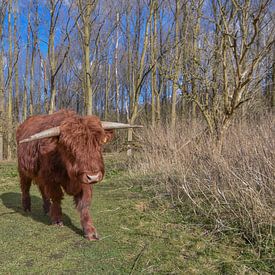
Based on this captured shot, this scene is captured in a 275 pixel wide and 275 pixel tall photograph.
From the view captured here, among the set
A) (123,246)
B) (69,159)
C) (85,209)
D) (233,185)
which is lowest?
(123,246)

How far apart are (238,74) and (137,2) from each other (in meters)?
20.3

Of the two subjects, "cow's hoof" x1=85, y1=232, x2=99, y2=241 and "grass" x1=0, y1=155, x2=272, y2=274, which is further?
"cow's hoof" x1=85, y1=232, x2=99, y2=241

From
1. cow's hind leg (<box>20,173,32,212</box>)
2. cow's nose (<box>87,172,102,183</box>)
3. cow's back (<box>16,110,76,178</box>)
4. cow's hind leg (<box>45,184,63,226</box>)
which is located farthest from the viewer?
cow's hind leg (<box>20,173,32,212</box>)

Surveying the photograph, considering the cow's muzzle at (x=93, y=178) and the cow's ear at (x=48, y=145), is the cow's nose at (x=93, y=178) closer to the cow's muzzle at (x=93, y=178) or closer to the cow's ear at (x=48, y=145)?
the cow's muzzle at (x=93, y=178)

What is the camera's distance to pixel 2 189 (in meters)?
8.18

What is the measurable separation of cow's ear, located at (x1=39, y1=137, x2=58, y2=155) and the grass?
107 cm

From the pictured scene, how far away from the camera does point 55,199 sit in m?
4.63

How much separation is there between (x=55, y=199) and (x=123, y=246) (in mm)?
1335

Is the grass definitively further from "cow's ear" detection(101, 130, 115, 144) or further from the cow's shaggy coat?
"cow's ear" detection(101, 130, 115, 144)

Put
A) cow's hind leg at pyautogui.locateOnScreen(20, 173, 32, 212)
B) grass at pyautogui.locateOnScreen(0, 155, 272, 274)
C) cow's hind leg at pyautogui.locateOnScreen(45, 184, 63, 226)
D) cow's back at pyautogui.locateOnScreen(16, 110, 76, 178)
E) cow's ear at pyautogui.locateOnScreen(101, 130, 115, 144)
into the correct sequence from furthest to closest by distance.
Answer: cow's hind leg at pyautogui.locateOnScreen(20, 173, 32, 212), cow's back at pyautogui.locateOnScreen(16, 110, 76, 178), cow's hind leg at pyautogui.locateOnScreen(45, 184, 63, 226), cow's ear at pyautogui.locateOnScreen(101, 130, 115, 144), grass at pyautogui.locateOnScreen(0, 155, 272, 274)

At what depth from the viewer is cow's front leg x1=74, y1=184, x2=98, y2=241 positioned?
412cm

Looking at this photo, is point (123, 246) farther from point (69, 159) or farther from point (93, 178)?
point (69, 159)

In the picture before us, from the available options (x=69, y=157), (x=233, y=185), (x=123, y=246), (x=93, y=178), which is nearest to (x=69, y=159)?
(x=69, y=157)

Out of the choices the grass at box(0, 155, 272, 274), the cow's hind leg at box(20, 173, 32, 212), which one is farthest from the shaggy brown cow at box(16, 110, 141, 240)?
the cow's hind leg at box(20, 173, 32, 212)
